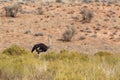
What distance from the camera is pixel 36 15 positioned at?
119ft

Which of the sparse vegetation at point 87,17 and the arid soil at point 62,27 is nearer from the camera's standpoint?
the arid soil at point 62,27

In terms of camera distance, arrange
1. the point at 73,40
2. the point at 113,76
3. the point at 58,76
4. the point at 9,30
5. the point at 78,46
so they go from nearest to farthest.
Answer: the point at 58,76
the point at 113,76
the point at 78,46
the point at 73,40
the point at 9,30

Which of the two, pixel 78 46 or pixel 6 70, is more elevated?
pixel 6 70

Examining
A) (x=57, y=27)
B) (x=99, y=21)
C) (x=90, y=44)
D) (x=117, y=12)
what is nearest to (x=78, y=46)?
(x=90, y=44)

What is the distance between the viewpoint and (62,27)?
32500mm

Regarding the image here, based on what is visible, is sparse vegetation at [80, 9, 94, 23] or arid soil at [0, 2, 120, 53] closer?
arid soil at [0, 2, 120, 53]

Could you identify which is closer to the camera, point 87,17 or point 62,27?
point 62,27

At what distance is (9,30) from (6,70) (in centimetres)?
1996

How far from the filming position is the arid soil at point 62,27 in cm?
2717

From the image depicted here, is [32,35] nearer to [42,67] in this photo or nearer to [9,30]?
[9,30]

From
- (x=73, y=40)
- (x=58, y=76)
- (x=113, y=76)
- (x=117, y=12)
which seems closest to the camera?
(x=58, y=76)

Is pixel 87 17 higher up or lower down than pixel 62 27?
higher up

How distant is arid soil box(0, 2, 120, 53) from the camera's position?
2717 centimetres

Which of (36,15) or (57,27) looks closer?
(57,27)
